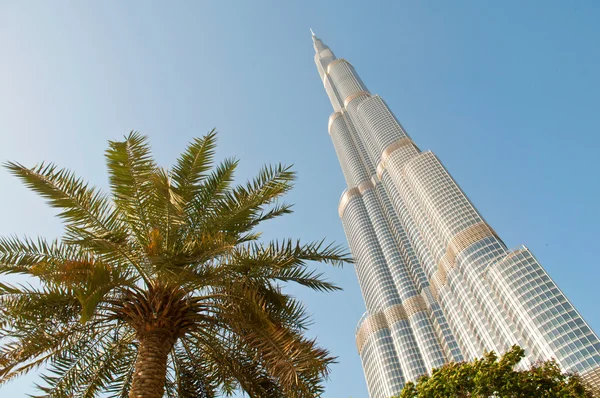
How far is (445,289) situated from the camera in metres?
107

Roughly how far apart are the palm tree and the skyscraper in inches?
2922

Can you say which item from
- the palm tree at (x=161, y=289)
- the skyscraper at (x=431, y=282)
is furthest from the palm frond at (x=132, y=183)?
the skyscraper at (x=431, y=282)

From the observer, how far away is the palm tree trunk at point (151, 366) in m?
7.03

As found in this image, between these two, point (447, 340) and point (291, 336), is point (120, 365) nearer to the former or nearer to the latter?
point (291, 336)

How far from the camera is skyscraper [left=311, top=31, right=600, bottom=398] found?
76062 millimetres

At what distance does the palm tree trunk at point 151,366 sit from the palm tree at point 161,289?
0.02 meters

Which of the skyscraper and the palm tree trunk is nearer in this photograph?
the palm tree trunk

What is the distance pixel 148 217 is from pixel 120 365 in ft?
10.4

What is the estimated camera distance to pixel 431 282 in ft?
374

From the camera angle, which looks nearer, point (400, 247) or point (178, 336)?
point (178, 336)

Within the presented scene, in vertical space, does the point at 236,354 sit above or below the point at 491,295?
below

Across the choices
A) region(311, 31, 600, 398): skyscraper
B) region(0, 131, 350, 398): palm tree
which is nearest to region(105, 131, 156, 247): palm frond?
region(0, 131, 350, 398): palm tree

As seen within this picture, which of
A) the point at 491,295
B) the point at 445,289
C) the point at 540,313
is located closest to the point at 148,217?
the point at 540,313

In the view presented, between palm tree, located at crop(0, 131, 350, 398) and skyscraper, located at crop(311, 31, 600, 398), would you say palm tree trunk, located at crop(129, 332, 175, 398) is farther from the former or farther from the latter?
Result: skyscraper, located at crop(311, 31, 600, 398)
